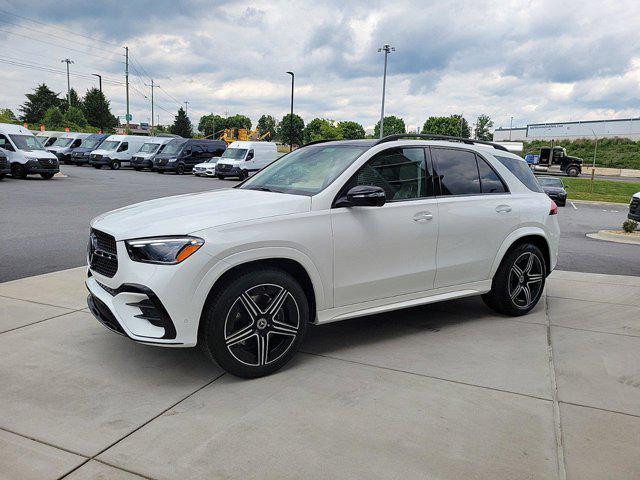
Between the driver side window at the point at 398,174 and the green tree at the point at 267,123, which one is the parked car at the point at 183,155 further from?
the green tree at the point at 267,123

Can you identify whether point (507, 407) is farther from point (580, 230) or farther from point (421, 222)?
point (580, 230)

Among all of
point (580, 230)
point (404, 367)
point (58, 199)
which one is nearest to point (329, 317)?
point (404, 367)

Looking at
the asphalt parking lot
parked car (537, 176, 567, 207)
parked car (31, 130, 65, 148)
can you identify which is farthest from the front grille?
parked car (31, 130, 65, 148)

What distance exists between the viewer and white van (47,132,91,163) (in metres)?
39.5

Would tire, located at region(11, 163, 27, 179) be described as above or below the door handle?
below

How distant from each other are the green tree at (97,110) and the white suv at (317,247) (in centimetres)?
8098

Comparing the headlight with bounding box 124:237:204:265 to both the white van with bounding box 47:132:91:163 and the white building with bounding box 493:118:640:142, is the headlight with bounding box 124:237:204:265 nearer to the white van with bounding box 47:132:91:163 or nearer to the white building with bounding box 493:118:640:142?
the white van with bounding box 47:132:91:163

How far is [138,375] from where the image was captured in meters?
3.99

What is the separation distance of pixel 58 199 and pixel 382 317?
14.0 m

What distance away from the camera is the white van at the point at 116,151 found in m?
36.5

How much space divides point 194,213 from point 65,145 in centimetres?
4114

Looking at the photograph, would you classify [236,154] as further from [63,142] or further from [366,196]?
[366,196]

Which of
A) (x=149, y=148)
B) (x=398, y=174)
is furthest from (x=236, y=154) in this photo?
(x=398, y=174)

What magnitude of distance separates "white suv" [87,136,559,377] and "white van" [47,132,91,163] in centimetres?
3887
